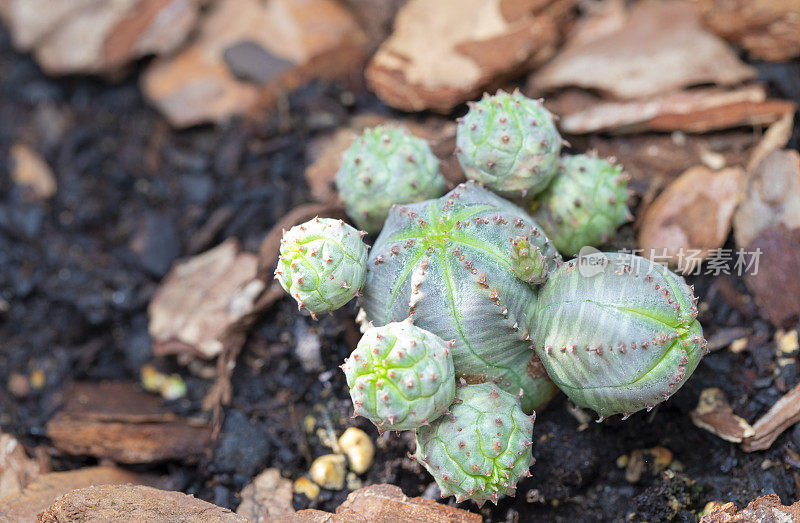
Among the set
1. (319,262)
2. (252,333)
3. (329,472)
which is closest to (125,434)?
(252,333)

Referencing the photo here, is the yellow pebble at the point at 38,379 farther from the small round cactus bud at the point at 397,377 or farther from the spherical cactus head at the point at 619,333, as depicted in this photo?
the spherical cactus head at the point at 619,333

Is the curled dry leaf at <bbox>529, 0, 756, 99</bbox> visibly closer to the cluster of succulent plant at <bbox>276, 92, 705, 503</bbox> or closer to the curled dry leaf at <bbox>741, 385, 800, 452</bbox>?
the cluster of succulent plant at <bbox>276, 92, 705, 503</bbox>

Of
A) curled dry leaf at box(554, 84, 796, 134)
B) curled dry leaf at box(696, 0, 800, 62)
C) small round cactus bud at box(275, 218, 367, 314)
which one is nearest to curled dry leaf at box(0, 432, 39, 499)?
small round cactus bud at box(275, 218, 367, 314)

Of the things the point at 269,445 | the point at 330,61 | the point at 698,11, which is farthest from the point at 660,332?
the point at 330,61

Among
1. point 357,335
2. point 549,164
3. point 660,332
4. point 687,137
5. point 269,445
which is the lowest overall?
point 269,445

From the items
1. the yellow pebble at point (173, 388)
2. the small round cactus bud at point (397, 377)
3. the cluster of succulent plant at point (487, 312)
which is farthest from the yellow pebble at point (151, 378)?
the small round cactus bud at point (397, 377)

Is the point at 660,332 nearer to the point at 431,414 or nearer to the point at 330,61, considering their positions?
the point at 431,414

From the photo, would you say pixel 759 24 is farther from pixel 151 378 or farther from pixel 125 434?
pixel 125 434
